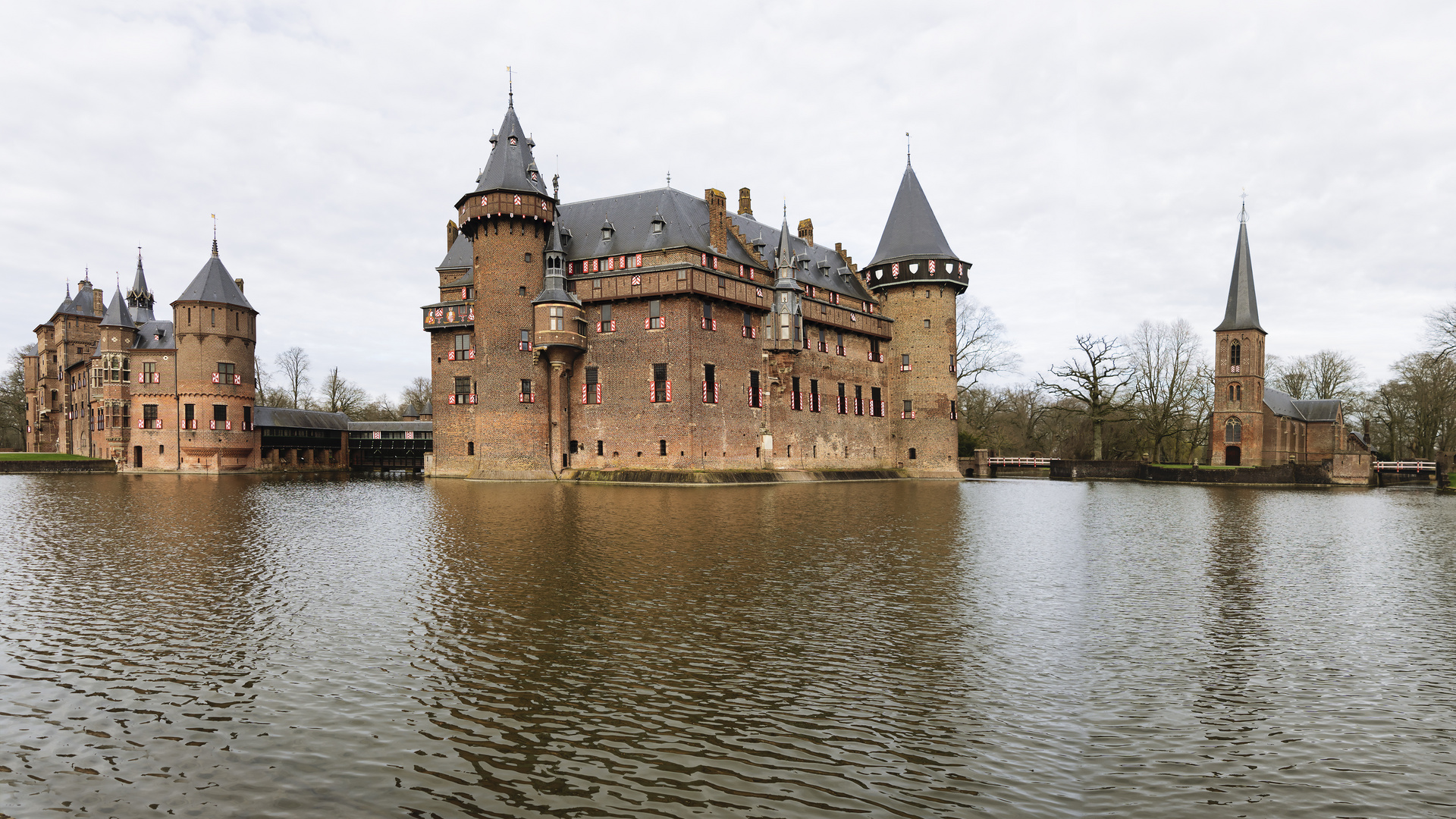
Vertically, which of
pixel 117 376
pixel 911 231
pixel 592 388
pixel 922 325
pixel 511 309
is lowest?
pixel 592 388

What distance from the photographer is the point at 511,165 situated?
133 feet

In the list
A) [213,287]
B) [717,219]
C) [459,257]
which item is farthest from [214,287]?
[717,219]

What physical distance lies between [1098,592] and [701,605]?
5.72 metres

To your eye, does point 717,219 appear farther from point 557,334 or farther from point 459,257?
point 459,257

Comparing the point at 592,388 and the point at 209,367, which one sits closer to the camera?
the point at 592,388

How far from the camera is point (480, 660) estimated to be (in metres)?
8.52

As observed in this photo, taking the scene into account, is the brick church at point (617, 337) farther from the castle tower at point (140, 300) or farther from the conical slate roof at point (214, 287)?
the castle tower at point (140, 300)

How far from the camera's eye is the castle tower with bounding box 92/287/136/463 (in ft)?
171

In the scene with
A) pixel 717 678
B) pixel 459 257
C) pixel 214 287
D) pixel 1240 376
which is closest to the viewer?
pixel 717 678

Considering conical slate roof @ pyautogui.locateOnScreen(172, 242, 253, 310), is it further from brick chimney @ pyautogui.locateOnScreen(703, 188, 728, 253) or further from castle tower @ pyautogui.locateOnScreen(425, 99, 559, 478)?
brick chimney @ pyautogui.locateOnScreen(703, 188, 728, 253)

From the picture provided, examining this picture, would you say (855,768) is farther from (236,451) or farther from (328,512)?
(236,451)

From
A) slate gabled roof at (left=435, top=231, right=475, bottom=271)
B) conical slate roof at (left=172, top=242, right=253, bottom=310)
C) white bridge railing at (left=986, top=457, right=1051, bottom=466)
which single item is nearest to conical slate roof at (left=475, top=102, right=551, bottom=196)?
slate gabled roof at (left=435, top=231, right=475, bottom=271)

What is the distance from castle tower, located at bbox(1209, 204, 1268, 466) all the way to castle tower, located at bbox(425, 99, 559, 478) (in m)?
45.4

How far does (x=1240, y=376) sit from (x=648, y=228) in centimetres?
4286
